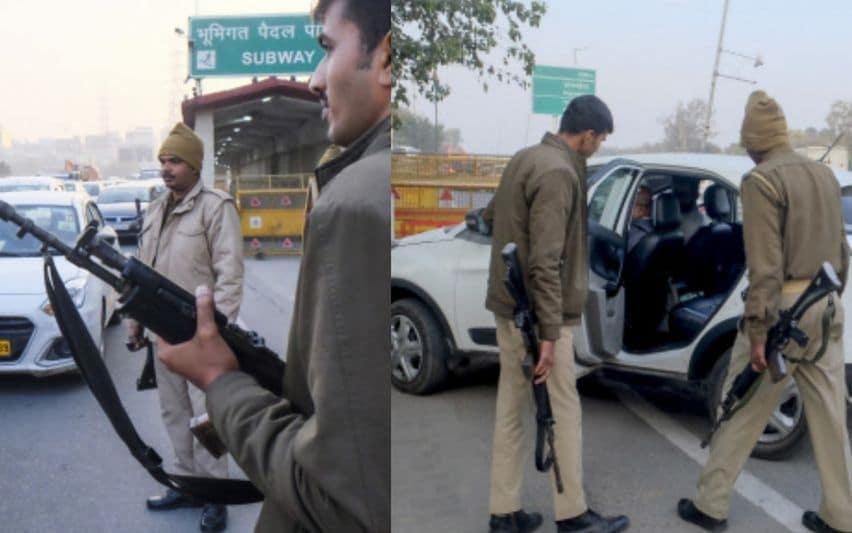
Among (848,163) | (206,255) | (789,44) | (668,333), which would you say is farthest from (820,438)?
(206,255)

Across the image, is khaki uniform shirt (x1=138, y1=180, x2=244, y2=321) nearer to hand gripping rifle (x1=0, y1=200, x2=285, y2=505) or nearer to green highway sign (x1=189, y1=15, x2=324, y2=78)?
green highway sign (x1=189, y1=15, x2=324, y2=78)

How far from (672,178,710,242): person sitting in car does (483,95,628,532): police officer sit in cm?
13

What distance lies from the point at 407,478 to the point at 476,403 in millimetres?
178

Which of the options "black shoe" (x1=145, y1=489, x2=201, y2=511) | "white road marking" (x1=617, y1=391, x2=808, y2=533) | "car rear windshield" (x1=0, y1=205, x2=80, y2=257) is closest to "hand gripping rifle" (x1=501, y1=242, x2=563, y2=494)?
"white road marking" (x1=617, y1=391, x2=808, y2=533)

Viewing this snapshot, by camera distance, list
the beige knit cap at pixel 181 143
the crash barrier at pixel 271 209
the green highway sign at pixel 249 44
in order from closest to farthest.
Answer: the green highway sign at pixel 249 44 → the beige knit cap at pixel 181 143 → the crash barrier at pixel 271 209

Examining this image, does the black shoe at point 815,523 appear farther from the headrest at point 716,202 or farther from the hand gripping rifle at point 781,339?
the headrest at point 716,202

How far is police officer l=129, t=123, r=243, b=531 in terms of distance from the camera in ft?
5.45

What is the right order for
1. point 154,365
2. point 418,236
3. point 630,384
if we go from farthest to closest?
point 154,365 → point 630,384 → point 418,236

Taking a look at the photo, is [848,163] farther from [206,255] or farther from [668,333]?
[206,255]

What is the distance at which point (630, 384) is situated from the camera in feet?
3.87

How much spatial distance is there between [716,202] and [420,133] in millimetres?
388

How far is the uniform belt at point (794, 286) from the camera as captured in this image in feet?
3.49

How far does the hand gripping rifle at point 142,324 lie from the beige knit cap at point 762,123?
64 centimetres

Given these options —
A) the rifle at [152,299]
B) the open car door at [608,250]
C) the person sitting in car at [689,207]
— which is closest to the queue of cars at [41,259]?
the rifle at [152,299]
